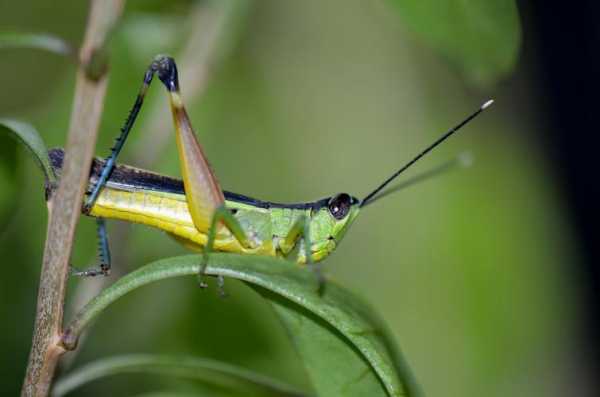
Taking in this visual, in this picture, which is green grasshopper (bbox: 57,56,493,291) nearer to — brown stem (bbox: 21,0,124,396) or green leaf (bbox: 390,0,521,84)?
green leaf (bbox: 390,0,521,84)

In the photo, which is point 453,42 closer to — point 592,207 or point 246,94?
point 246,94

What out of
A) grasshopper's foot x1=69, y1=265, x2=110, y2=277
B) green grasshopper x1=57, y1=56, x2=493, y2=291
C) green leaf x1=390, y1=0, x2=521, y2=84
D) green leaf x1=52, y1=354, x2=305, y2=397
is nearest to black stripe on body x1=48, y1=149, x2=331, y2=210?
green grasshopper x1=57, y1=56, x2=493, y2=291

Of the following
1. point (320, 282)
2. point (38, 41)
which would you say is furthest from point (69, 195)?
point (320, 282)

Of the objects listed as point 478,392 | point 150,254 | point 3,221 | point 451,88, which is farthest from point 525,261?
point 3,221

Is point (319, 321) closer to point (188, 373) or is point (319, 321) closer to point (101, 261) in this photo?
point (188, 373)

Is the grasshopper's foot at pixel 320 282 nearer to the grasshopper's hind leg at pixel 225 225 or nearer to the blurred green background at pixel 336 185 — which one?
the grasshopper's hind leg at pixel 225 225

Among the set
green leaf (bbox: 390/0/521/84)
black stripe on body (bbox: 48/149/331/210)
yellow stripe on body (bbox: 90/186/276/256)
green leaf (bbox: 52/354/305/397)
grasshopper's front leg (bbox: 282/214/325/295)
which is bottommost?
green leaf (bbox: 52/354/305/397)
